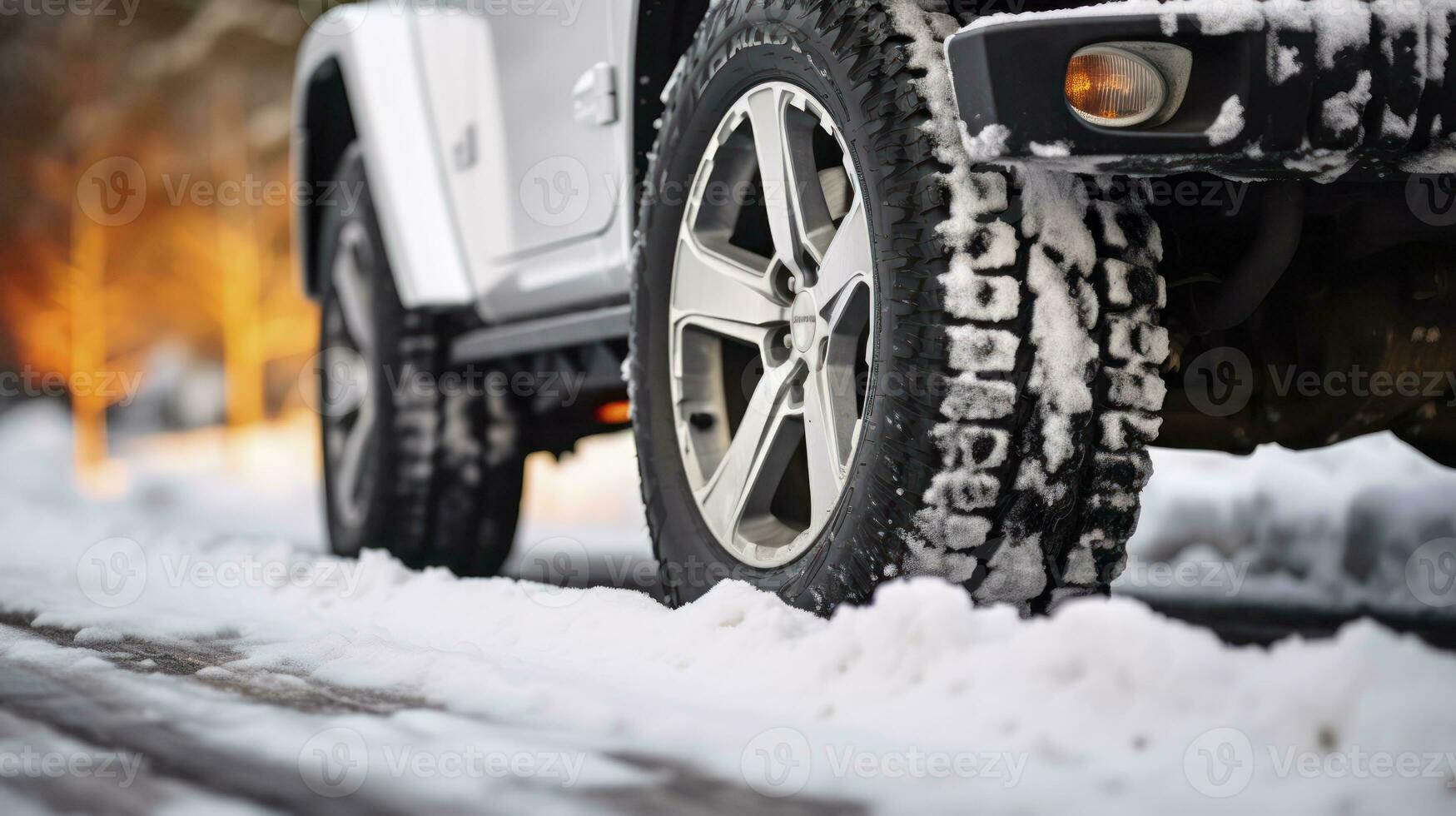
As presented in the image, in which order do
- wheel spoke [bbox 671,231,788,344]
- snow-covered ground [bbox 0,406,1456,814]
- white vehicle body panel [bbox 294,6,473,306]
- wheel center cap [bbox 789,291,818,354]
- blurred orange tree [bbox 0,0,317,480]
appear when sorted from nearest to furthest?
snow-covered ground [bbox 0,406,1456,814], wheel center cap [bbox 789,291,818,354], wheel spoke [bbox 671,231,788,344], white vehicle body panel [bbox 294,6,473,306], blurred orange tree [bbox 0,0,317,480]

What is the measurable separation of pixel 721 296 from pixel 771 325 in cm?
12

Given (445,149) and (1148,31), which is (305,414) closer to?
(445,149)

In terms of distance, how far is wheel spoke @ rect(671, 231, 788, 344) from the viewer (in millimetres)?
2084

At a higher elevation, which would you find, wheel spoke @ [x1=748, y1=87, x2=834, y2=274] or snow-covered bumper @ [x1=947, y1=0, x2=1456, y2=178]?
snow-covered bumper @ [x1=947, y1=0, x2=1456, y2=178]

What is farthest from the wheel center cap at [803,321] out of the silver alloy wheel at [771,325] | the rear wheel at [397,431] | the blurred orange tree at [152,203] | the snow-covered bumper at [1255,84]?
the blurred orange tree at [152,203]

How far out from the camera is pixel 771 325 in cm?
209

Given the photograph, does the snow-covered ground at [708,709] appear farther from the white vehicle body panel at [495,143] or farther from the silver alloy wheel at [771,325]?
the white vehicle body panel at [495,143]

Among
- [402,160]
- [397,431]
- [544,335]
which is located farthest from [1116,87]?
[397,431]

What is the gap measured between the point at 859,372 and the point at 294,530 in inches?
199

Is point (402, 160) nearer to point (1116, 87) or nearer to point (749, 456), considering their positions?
point (749, 456)

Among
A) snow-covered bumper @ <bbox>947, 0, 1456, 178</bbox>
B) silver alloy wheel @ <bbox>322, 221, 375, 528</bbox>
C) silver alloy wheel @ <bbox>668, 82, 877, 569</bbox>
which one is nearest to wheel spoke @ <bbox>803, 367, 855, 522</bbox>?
silver alloy wheel @ <bbox>668, 82, 877, 569</bbox>

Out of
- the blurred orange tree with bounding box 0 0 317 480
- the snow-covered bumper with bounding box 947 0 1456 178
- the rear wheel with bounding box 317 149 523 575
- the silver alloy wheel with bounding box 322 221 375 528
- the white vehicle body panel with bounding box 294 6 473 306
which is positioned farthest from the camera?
the blurred orange tree with bounding box 0 0 317 480

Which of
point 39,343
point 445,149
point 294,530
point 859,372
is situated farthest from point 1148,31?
point 39,343

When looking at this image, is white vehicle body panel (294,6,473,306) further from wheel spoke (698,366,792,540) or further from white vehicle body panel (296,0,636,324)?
wheel spoke (698,366,792,540)
